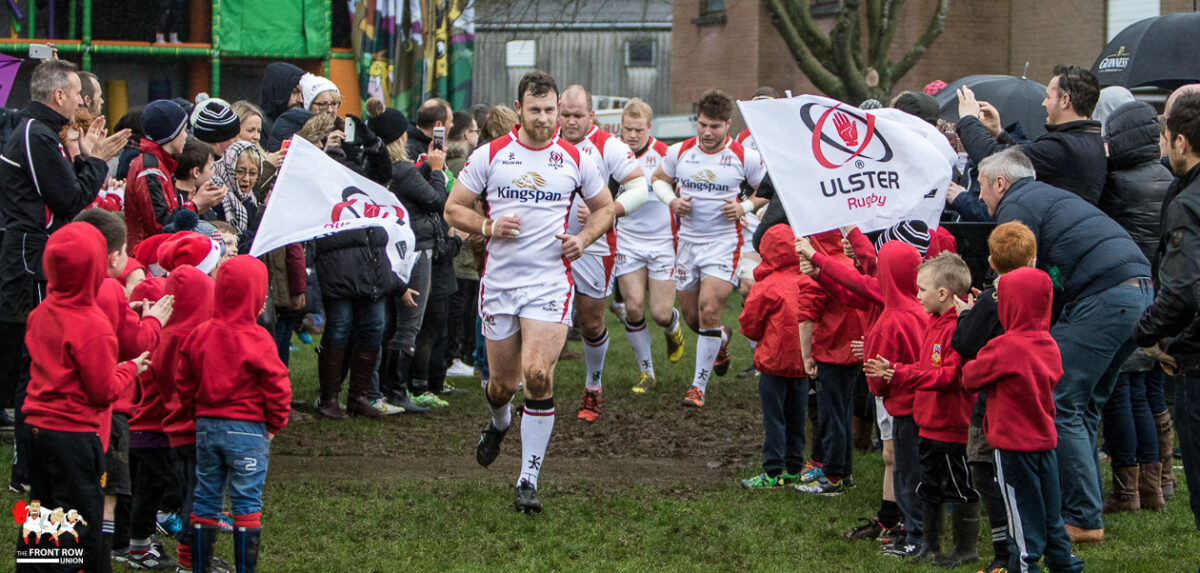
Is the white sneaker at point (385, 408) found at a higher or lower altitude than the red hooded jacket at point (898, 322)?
lower

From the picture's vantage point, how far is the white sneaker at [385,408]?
946cm

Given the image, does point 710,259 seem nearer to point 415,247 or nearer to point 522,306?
point 415,247

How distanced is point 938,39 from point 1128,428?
1689 cm

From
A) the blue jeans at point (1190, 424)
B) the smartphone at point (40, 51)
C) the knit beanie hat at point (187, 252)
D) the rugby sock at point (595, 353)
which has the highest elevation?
the smartphone at point (40, 51)

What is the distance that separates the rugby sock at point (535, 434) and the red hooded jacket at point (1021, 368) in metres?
2.53

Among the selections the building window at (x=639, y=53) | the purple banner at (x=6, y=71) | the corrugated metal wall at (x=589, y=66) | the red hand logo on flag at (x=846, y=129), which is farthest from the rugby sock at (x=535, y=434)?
the building window at (x=639, y=53)

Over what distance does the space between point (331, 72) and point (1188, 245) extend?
17.3m

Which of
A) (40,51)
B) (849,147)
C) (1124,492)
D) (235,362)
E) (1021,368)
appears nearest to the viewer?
(235,362)

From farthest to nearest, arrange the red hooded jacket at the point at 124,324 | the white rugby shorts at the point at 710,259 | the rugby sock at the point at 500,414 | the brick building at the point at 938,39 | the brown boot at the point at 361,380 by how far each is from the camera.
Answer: the brick building at the point at 938,39 < the white rugby shorts at the point at 710,259 < the brown boot at the point at 361,380 < the rugby sock at the point at 500,414 < the red hooded jacket at the point at 124,324

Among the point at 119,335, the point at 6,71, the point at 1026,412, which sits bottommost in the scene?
the point at 1026,412

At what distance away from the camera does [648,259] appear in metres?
10.6

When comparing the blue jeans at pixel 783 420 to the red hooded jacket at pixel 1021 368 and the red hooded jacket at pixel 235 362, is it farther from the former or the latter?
the red hooded jacket at pixel 235 362

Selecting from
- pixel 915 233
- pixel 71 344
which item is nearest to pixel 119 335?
pixel 71 344

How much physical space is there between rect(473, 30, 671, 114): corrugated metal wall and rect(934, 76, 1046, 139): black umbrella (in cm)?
2233
